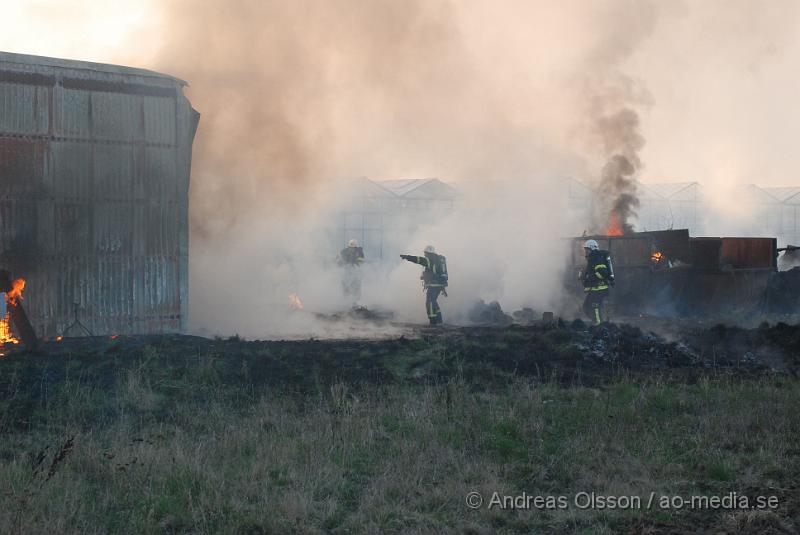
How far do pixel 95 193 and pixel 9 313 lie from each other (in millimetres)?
2633

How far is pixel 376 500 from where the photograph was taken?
600 centimetres

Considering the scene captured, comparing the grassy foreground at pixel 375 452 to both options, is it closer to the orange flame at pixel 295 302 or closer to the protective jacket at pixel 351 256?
the orange flame at pixel 295 302

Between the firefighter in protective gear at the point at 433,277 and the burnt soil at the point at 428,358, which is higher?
the firefighter in protective gear at the point at 433,277

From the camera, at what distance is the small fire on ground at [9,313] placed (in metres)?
13.5

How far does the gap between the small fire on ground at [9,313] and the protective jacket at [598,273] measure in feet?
35.2

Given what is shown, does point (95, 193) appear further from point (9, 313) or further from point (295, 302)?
point (295, 302)

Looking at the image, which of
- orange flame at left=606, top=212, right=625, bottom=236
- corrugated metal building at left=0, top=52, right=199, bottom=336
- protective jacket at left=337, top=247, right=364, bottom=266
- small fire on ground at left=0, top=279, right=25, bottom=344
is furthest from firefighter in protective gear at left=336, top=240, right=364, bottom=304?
small fire on ground at left=0, top=279, right=25, bottom=344

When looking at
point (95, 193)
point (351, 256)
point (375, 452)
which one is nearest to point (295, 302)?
point (351, 256)

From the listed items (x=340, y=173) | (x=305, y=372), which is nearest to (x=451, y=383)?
(x=305, y=372)

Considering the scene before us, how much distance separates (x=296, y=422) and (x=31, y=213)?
8471 millimetres

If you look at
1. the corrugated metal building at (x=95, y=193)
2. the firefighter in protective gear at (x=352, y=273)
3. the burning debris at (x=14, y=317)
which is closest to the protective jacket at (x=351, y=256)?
the firefighter in protective gear at (x=352, y=273)

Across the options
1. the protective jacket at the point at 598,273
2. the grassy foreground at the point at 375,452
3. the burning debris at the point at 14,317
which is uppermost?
the protective jacket at the point at 598,273

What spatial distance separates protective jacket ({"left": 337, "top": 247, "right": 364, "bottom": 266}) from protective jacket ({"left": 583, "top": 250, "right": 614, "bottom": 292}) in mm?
7751

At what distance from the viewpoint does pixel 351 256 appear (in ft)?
74.3
